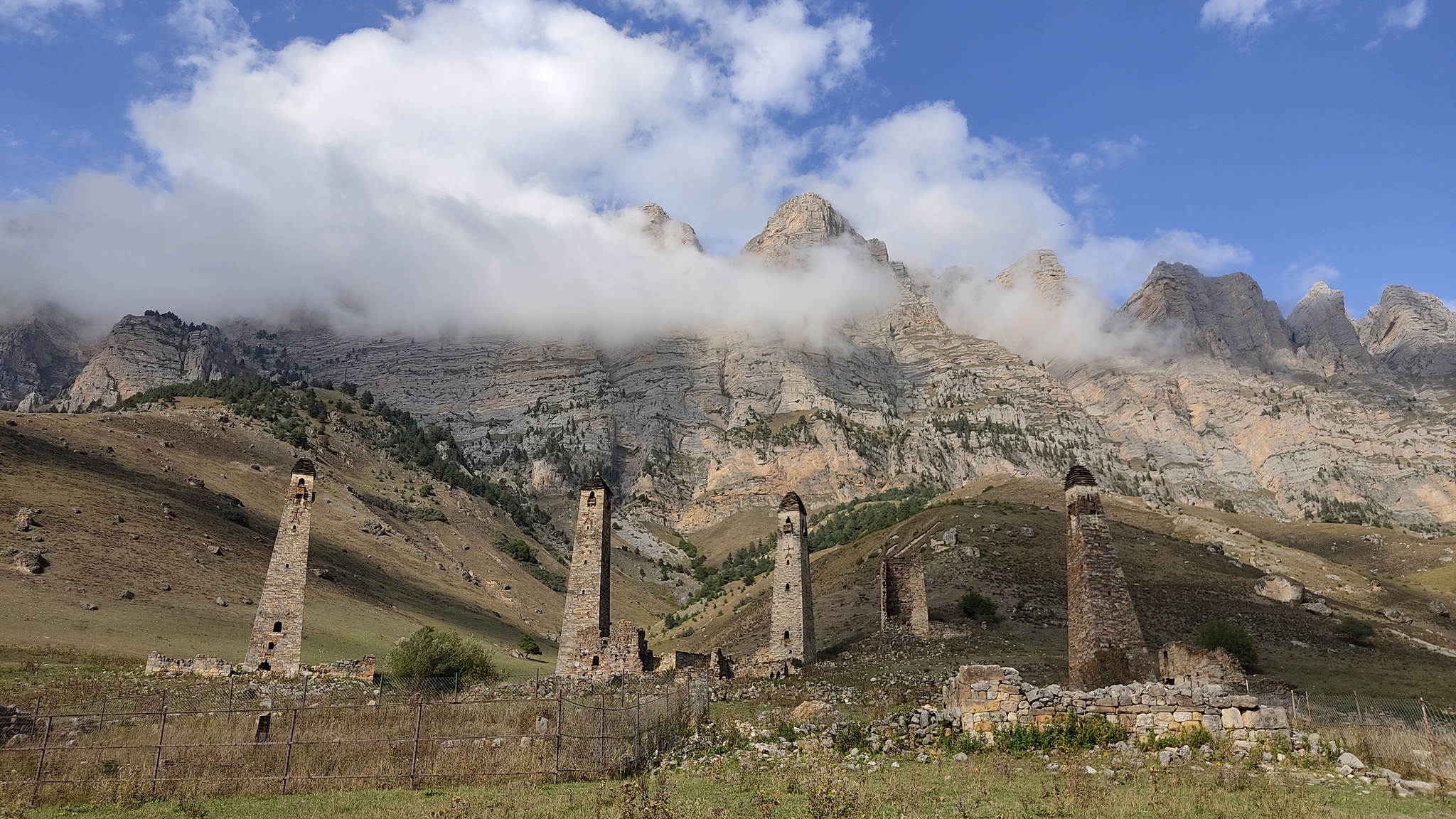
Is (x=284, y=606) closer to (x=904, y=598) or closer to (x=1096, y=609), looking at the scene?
(x=904, y=598)

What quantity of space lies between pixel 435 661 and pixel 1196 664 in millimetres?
28889

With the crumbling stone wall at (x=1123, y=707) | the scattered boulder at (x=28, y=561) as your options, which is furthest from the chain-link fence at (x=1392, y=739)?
the scattered boulder at (x=28, y=561)

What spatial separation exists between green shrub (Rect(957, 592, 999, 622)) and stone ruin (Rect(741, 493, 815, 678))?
954 centimetres

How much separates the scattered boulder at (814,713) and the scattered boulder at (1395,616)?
4709cm

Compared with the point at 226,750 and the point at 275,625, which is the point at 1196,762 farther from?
the point at 275,625

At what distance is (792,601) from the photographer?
3653 centimetres

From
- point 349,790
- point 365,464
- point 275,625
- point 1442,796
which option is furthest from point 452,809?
point 365,464

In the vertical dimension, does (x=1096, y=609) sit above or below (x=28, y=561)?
below

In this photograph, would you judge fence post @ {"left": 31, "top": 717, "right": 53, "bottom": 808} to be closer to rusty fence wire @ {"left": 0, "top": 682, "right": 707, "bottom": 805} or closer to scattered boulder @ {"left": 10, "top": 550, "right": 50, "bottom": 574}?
rusty fence wire @ {"left": 0, "top": 682, "right": 707, "bottom": 805}

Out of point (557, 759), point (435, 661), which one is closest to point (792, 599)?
point (435, 661)

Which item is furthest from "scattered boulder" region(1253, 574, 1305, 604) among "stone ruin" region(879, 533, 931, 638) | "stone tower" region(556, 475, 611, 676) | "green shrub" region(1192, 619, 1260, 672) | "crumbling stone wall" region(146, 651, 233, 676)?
"crumbling stone wall" region(146, 651, 233, 676)

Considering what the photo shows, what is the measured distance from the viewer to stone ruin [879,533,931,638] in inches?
1527

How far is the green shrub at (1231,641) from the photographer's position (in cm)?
3625

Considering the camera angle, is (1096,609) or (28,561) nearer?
(1096,609)
